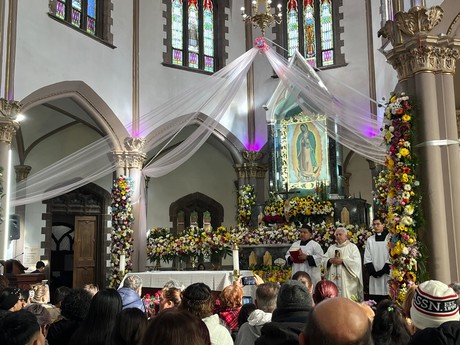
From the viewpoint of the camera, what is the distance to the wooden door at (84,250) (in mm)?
16125

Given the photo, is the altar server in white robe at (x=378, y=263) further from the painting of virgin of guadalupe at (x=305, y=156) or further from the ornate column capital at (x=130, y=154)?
the ornate column capital at (x=130, y=154)

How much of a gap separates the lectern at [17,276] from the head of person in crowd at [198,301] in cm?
697

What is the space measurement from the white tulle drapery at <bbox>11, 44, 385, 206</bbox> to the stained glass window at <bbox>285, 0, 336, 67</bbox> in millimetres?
2943

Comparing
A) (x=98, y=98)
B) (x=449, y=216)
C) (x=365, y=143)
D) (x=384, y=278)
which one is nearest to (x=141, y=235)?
(x=98, y=98)

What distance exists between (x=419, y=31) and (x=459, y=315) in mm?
5259

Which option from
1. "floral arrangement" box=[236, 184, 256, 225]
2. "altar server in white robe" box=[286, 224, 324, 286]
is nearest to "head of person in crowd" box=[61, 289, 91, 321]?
"altar server in white robe" box=[286, 224, 324, 286]

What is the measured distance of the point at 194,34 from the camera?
54.6 ft

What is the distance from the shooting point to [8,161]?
411 inches

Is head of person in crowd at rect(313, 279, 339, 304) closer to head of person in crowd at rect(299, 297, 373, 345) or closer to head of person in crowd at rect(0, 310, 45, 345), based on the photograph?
head of person in crowd at rect(0, 310, 45, 345)

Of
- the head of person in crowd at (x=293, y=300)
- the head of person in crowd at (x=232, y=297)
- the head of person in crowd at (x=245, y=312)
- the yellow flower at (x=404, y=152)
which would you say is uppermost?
the yellow flower at (x=404, y=152)

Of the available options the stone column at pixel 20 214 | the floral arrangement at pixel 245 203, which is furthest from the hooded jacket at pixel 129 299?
the stone column at pixel 20 214

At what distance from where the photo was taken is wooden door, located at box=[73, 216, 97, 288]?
16.1m

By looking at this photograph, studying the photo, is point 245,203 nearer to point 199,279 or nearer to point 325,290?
point 199,279

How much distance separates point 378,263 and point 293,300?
221 inches
